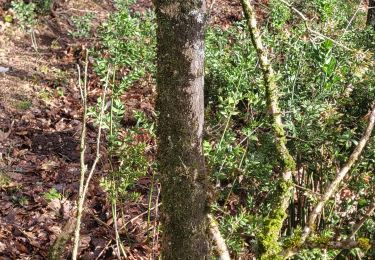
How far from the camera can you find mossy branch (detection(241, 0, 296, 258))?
8.37 ft

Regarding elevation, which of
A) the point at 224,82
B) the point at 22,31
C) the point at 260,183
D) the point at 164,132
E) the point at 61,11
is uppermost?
the point at 61,11

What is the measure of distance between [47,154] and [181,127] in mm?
3007

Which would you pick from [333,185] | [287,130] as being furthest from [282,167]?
[287,130]

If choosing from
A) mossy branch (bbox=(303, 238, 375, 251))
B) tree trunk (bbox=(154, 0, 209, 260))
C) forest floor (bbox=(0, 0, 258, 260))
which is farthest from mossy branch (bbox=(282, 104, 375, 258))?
forest floor (bbox=(0, 0, 258, 260))

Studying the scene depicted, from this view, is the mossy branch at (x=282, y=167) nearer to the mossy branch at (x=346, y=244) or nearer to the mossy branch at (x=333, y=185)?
the mossy branch at (x=333, y=185)

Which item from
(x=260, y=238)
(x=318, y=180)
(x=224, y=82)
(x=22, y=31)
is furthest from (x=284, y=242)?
(x=22, y=31)

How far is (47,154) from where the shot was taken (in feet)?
16.0

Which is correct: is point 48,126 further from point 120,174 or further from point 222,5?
point 222,5

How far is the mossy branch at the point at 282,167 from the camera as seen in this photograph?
8.37ft

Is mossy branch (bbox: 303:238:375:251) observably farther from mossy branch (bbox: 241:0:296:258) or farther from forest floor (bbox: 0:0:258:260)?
forest floor (bbox: 0:0:258:260)

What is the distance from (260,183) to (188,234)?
4.94 ft

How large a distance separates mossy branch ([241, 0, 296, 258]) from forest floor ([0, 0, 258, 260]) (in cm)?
83

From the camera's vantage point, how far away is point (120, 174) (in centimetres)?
301

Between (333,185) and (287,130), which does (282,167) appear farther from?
(287,130)
